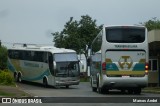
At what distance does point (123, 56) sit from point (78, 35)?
47.4 metres

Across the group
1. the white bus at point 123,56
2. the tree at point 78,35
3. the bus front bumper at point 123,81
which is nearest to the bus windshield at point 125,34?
the white bus at point 123,56

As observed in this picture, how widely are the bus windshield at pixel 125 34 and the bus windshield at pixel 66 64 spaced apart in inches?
560

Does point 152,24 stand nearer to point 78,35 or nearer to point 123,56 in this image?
point 78,35

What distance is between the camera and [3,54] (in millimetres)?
105750

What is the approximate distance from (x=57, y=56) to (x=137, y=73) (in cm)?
1471

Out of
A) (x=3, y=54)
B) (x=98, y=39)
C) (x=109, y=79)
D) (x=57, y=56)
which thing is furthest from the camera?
(x=3, y=54)

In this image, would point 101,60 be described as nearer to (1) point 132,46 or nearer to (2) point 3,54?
(1) point 132,46

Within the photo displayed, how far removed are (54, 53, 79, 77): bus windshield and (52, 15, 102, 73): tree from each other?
1217 inches

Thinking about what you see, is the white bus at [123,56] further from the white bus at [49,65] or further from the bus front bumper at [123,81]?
the white bus at [49,65]

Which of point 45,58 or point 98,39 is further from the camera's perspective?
point 45,58

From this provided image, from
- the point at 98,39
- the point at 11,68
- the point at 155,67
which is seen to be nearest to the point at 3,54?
the point at 11,68

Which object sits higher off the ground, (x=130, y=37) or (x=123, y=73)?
(x=130, y=37)

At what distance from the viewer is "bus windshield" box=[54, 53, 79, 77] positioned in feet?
140

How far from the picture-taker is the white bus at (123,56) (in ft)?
94.4
